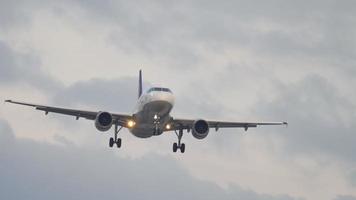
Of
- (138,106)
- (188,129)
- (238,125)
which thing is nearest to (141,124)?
(138,106)

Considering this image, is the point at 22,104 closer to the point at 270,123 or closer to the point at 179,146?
the point at 179,146

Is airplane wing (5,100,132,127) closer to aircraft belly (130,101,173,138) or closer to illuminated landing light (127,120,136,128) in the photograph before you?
illuminated landing light (127,120,136,128)

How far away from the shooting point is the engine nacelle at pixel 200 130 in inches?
2830

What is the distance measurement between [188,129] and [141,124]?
23.9ft

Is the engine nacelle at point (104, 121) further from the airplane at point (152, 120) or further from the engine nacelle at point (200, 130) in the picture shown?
the engine nacelle at point (200, 130)

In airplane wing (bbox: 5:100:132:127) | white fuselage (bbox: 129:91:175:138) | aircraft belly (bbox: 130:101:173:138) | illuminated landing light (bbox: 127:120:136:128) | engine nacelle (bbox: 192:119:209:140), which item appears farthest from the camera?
airplane wing (bbox: 5:100:132:127)

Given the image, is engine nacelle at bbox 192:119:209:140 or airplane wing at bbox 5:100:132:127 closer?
engine nacelle at bbox 192:119:209:140

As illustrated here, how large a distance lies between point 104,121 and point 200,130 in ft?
29.8

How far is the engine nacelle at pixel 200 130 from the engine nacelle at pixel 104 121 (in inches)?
315

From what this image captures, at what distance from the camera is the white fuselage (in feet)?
214

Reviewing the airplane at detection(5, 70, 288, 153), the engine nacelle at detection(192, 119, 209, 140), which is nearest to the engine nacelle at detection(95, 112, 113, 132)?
the airplane at detection(5, 70, 288, 153)

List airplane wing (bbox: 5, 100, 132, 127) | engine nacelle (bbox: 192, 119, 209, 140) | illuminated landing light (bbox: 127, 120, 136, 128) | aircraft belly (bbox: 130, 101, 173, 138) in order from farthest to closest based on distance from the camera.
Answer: airplane wing (bbox: 5, 100, 132, 127)
engine nacelle (bbox: 192, 119, 209, 140)
illuminated landing light (bbox: 127, 120, 136, 128)
aircraft belly (bbox: 130, 101, 173, 138)

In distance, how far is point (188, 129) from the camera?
2960 inches

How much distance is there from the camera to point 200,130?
236 ft
